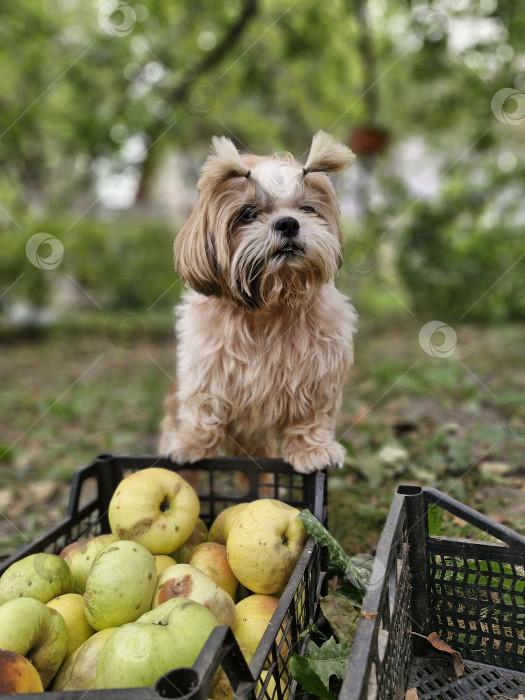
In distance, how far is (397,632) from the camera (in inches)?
59.9

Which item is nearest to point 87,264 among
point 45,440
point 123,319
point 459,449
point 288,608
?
point 123,319

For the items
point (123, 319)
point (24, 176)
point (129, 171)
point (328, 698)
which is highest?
point (24, 176)

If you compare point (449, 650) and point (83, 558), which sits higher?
point (83, 558)

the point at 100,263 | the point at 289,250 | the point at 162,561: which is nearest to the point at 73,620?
the point at 162,561

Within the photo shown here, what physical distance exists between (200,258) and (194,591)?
1064 millimetres

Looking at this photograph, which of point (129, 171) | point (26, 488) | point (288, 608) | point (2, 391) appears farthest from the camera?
point (129, 171)

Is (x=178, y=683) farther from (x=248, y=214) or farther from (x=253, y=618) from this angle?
(x=248, y=214)

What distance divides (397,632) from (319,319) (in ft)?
3.59

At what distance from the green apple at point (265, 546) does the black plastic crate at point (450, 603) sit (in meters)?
0.32

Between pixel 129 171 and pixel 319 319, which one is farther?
pixel 129 171

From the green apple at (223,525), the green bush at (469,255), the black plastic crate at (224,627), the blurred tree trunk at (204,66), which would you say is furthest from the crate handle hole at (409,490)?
the green bush at (469,255)

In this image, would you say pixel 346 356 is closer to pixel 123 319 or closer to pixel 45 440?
pixel 45 440

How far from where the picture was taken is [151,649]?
1295mm

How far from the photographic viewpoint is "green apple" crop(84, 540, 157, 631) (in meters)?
1.55
